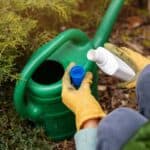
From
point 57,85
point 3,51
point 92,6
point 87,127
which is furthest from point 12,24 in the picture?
point 92,6

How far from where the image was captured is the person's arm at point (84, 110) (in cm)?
125

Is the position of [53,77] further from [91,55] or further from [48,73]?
[91,55]

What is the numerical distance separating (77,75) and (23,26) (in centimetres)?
28

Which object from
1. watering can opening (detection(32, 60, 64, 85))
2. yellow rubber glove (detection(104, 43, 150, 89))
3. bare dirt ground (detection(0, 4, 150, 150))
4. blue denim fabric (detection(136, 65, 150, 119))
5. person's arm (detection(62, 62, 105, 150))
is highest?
blue denim fabric (detection(136, 65, 150, 119))

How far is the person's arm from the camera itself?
49.1 inches

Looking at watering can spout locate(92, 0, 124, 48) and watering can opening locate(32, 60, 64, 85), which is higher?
watering can spout locate(92, 0, 124, 48)

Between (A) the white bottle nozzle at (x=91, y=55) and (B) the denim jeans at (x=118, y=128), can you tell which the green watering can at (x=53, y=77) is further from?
(B) the denim jeans at (x=118, y=128)

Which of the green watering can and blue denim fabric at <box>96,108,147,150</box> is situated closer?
blue denim fabric at <box>96,108,147,150</box>

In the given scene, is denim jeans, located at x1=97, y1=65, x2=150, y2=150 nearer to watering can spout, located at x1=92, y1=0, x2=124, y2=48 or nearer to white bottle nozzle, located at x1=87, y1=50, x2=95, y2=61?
white bottle nozzle, located at x1=87, y1=50, x2=95, y2=61

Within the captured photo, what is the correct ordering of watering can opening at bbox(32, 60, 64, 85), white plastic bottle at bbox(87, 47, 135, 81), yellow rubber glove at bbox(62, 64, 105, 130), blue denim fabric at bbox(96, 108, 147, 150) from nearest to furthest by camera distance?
1. blue denim fabric at bbox(96, 108, 147, 150)
2. yellow rubber glove at bbox(62, 64, 105, 130)
3. white plastic bottle at bbox(87, 47, 135, 81)
4. watering can opening at bbox(32, 60, 64, 85)

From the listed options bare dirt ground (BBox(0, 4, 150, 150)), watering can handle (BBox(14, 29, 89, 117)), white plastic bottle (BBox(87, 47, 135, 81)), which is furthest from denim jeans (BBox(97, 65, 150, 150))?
bare dirt ground (BBox(0, 4, 150, 150))

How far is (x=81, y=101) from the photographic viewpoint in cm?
135

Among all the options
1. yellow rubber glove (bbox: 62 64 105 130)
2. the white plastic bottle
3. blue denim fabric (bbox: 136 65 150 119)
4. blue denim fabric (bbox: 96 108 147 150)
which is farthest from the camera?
the white plastic bottle

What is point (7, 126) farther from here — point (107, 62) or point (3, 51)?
point (107, 62)
